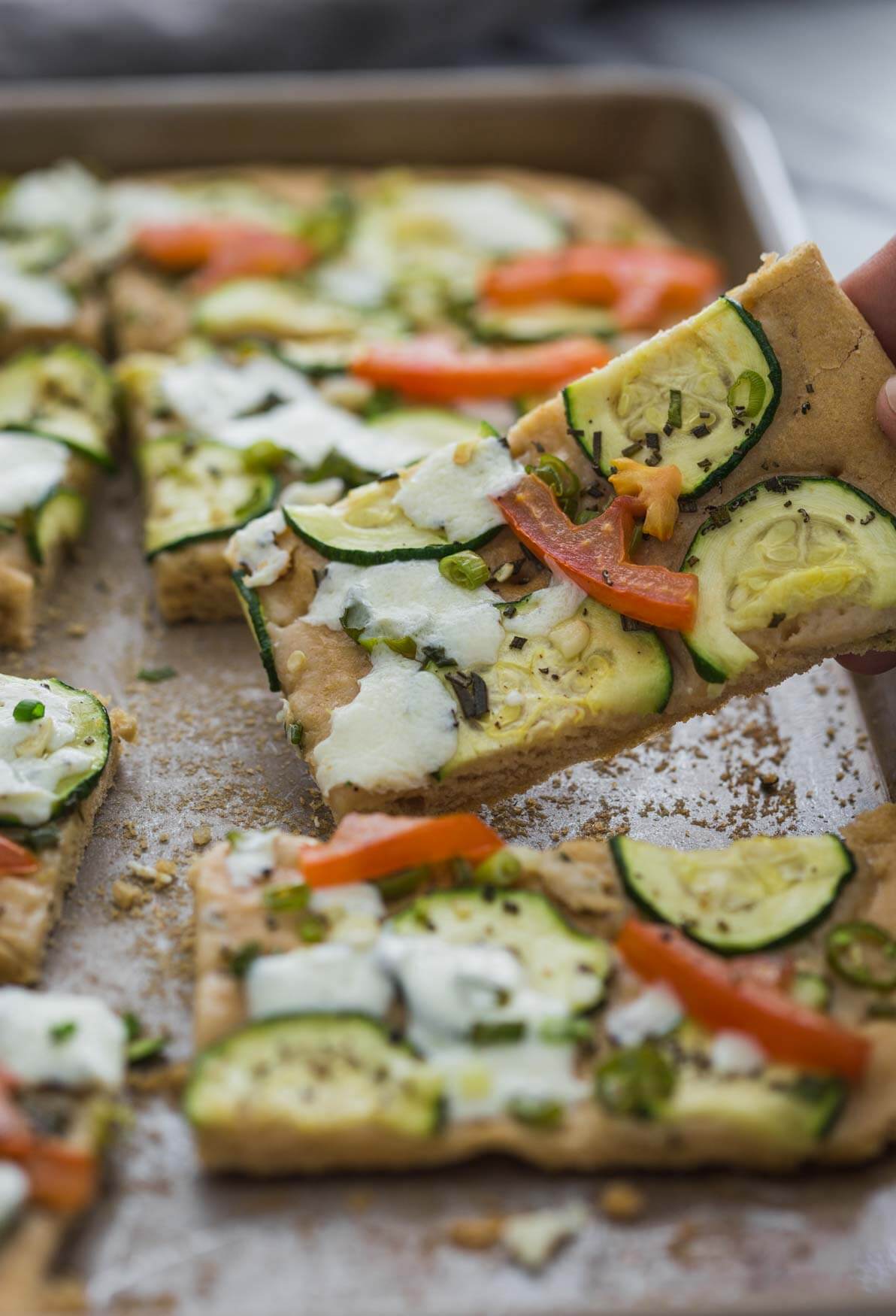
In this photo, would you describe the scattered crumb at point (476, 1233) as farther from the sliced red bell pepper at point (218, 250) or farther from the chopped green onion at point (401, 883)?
the sliced red bell pepper at point (218, 250)

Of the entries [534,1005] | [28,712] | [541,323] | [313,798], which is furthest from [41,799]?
[541,323]

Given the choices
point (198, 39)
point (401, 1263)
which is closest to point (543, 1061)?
point (401, 1263)

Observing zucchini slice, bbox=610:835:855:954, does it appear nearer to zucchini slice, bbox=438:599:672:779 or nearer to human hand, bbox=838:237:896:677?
zucchini slice, bbox=438:599:672:779

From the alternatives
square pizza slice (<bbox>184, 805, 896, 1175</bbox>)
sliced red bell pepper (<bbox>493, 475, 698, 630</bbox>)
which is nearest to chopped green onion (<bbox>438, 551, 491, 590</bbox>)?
sliced red bell pepper (<bbox>493, 475, 698, 630</bbox>)

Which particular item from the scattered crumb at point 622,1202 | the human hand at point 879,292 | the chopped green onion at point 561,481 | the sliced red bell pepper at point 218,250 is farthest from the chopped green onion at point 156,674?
the human hand at point 879,292

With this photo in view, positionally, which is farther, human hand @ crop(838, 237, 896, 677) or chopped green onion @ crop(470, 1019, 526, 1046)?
human hand @ crop(838, 237, 896, 677)

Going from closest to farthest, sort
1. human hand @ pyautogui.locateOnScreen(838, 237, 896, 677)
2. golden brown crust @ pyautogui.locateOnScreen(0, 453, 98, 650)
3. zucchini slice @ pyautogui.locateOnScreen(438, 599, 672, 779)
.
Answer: zucchini slice @ pyautogui.locateOnScreen(438, 599, 672, 779), human hand @ pyautogui.locateOnScreen(838, 237, 896, 677), golden brown crust @ pyautogui.locateOnScreen(0, 453, 98, 650)
